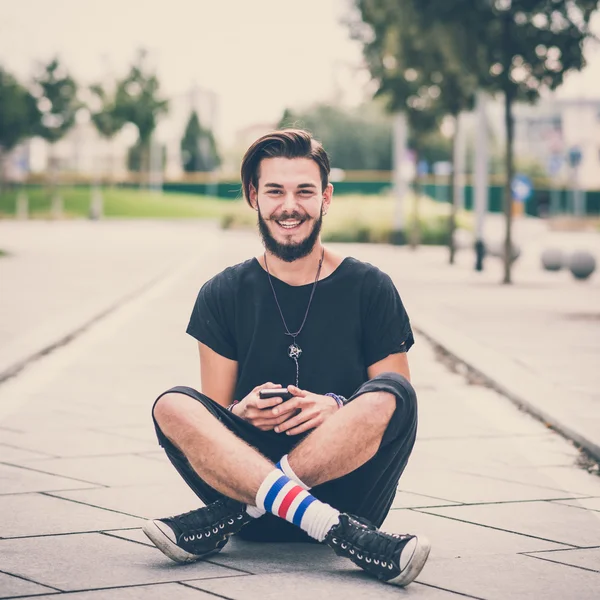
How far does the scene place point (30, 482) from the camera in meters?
5.30

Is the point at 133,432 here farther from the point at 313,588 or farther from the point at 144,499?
the point at 313,588

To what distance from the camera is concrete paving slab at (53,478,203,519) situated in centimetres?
479

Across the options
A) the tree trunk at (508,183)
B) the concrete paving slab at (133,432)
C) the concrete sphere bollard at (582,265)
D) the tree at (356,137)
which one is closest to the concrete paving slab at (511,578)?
the concrete paving slab at (133,432)

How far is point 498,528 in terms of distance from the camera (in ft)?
14.9

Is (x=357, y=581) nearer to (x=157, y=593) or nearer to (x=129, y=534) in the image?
(x=157, y=593)

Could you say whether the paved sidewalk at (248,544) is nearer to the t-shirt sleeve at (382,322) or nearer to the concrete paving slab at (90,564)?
the concrete paving slab at (90,564)

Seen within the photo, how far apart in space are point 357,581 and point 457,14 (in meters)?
11.9

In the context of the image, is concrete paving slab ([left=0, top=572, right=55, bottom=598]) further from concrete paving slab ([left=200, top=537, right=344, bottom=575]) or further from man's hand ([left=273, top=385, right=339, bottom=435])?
man's hand ([left=273, top=385, right=339, bottom=435])

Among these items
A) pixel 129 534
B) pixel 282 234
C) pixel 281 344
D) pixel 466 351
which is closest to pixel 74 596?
pixel 129 534

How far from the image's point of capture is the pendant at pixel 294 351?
162 inches

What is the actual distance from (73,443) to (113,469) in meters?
0.73

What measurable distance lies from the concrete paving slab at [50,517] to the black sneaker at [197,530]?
69 centimetres

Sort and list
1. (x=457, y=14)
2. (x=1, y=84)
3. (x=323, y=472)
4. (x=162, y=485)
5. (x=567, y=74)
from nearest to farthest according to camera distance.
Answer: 1. (x=323, y=472)
2. (x=162, y=485)
3. (x=457, y=14)
4. (x=567, y=74)
5. (x=1, y=84)

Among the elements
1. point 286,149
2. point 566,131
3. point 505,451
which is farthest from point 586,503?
point 566,131
